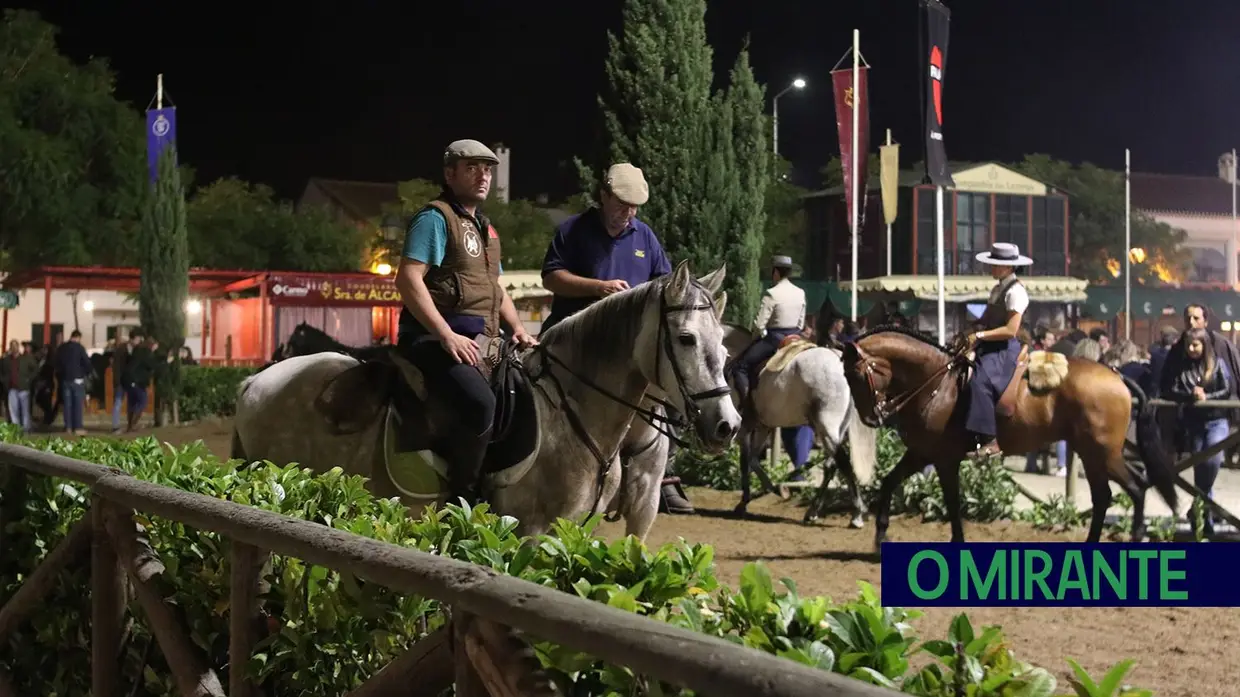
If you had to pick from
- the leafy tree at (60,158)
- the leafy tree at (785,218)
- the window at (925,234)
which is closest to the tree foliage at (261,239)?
the leafy tree at (60,158)

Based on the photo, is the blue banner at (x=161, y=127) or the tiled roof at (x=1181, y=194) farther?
the tiled roof at (x=1181, y=194)

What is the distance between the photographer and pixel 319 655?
3.18m

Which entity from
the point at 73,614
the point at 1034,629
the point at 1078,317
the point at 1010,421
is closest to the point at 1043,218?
the point at 1078,317

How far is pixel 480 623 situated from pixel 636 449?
3.89 meters

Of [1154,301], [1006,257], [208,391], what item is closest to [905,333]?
[1006,257]

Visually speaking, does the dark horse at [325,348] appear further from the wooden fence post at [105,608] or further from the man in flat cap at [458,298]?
the wooden fence post at [105,608]

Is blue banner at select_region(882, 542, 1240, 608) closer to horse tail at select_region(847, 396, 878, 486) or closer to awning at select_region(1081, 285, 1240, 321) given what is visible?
horse tail at select_region(847, 396, 878, 486)

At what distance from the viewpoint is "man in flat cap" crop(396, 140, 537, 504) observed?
5.32 meters

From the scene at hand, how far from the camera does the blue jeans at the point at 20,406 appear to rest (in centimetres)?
2297

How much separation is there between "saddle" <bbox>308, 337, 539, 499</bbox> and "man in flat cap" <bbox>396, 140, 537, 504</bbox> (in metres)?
0.08

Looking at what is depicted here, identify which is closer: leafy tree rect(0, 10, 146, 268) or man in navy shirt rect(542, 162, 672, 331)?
man in navy shirt rect(542, 162, 672, 331)

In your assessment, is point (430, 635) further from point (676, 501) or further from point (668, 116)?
point (668, 116)

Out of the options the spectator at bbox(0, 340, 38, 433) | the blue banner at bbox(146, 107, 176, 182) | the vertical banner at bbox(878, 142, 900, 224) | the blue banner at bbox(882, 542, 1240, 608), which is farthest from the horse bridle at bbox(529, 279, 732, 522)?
the blue banner at bbox(146, 107, 176, 182)

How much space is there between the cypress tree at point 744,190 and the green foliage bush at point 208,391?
15053 millimetres
